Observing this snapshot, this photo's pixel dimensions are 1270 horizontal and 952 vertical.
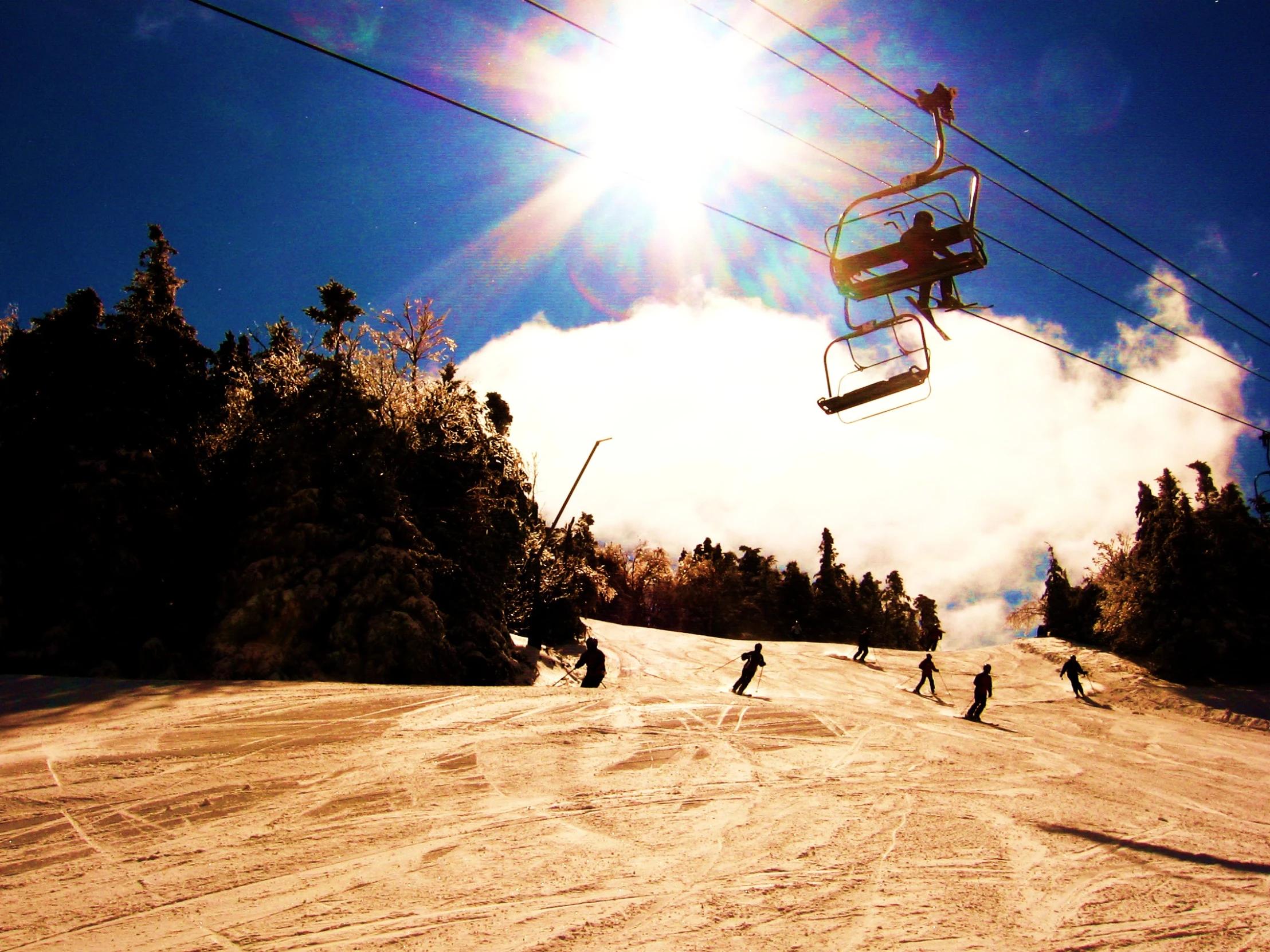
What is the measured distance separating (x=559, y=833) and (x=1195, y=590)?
3261cm

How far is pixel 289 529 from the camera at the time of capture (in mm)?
18016

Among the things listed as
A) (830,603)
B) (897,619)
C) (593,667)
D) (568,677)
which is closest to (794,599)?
(830,603)

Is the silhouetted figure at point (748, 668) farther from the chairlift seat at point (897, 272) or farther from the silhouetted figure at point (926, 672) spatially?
the chairlift seat at point (897, 272)

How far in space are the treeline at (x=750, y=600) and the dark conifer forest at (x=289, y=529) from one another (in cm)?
3407

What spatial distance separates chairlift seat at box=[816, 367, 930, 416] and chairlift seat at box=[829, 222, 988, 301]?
133 cm

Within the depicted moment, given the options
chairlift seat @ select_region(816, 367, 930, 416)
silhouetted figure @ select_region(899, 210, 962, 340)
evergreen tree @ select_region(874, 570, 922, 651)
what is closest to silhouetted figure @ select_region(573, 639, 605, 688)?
chairlift seat @ select_region(816, 367, 930, 416)

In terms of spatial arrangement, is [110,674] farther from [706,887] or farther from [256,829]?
[706,887]

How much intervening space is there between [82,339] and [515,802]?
67.1ft

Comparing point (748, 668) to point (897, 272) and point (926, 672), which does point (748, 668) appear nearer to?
point (926, 672)

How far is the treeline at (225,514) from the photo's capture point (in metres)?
16.2

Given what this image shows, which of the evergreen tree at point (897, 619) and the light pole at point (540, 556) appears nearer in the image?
the light pole at point (540, 556)

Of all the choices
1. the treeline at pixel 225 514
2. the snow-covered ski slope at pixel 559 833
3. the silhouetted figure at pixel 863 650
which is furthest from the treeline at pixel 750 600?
the snow-covered ski slope at pixel 559 833

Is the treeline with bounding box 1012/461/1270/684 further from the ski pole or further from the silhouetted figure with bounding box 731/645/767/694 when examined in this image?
the ski pole

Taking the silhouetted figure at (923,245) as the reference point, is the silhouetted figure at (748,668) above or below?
below
